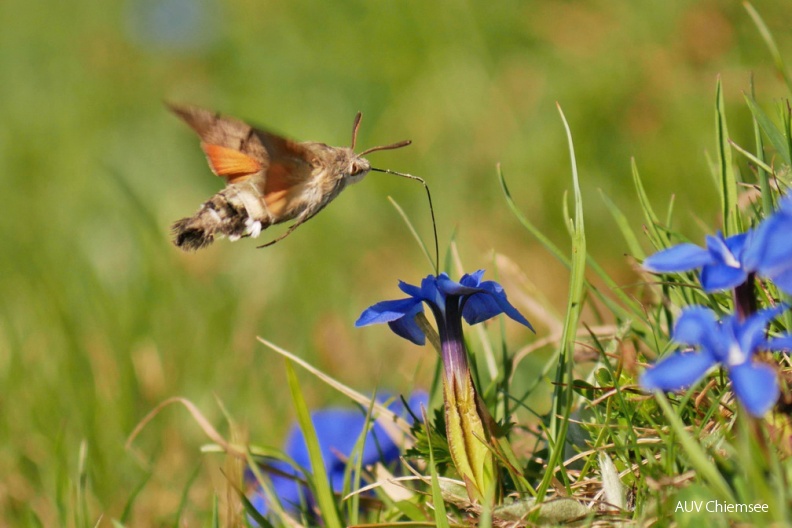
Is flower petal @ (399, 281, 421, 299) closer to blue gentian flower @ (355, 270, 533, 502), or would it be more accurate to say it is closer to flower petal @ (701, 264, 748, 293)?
blue gentian flower @ (355, 270, 533, 502)

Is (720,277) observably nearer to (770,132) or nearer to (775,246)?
(775,246)

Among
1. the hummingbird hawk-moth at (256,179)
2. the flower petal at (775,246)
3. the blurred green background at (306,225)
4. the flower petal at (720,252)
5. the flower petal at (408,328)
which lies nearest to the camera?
the flower petal at (775,246)

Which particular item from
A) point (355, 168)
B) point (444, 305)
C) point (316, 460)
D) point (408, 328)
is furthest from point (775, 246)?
point (355, 168)

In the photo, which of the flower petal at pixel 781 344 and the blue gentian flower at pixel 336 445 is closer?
the flower petal at pixel 781 344

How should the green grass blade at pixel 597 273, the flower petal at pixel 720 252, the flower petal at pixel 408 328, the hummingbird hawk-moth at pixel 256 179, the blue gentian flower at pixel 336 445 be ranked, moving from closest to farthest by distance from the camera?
the flower petal at pixel 720 252 → the flower petal at pixel 408 328 → the green grass blade at pixel 597 273 → the hummingbird hawk-moth at pixel 256 179 → the blue gentian flower at pixel 336 445

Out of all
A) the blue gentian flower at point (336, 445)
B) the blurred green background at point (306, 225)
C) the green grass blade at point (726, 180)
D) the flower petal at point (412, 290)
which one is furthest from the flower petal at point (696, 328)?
the blue gentian flower at point (336, 445)

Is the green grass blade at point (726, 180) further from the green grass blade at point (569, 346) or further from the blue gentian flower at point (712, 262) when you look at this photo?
the blue gentian flower at point (712, 262)

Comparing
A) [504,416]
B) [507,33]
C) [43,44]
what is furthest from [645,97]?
[43,44]
